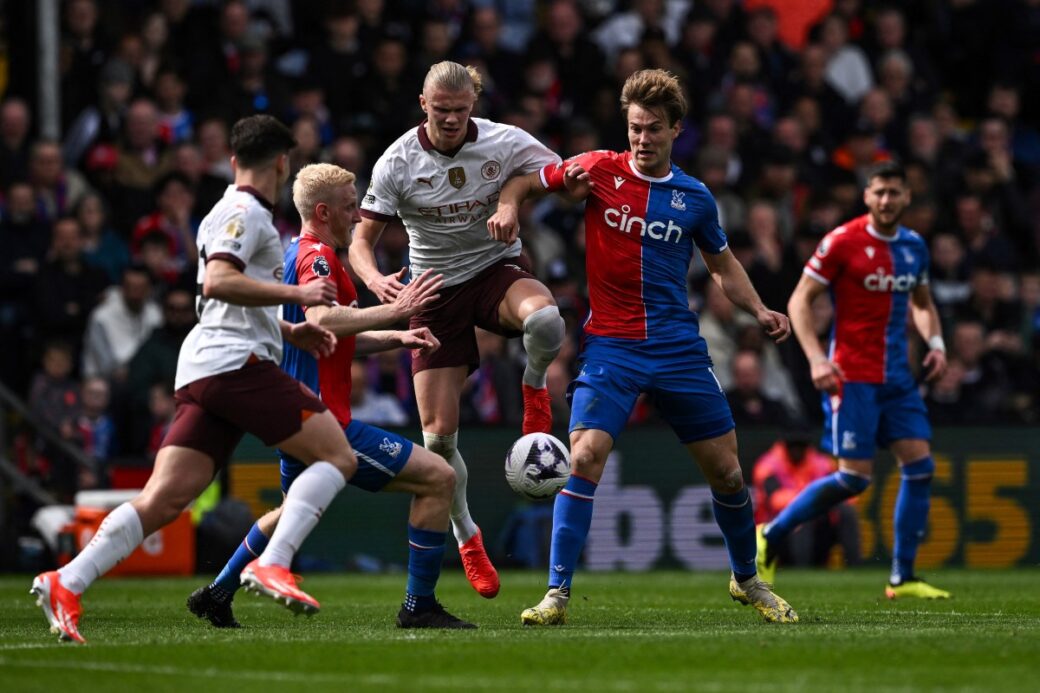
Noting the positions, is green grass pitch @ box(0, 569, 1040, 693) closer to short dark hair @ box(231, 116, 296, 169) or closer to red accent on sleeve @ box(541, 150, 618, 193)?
short dark hair @ box(231, 116, 296, 169)

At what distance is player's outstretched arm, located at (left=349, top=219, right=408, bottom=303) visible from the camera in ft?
30.1

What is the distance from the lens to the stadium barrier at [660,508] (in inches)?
655

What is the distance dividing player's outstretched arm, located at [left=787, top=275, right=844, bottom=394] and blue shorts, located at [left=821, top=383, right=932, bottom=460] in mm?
160

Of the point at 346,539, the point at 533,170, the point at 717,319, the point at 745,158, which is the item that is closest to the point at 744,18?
the point at 745,158

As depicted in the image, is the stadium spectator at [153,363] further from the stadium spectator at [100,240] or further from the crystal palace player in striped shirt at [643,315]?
the crystal palace player in striped shirt at [643,315]

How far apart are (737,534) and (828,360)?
278 cm

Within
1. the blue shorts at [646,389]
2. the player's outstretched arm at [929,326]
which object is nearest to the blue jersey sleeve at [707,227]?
the blue shorts at [646,389]

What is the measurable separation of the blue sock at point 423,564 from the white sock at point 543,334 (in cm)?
148

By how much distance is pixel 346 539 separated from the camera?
16.7 meters

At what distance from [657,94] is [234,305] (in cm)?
272

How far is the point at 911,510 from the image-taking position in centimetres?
1258

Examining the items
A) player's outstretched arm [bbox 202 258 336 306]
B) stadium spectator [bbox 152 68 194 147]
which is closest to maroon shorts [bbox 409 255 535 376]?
Answer: player's outstretched arm [bbox 202 258 336 306]

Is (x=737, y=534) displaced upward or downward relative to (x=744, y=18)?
downward

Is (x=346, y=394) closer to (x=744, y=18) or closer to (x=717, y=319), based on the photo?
(x=717, y=319)
